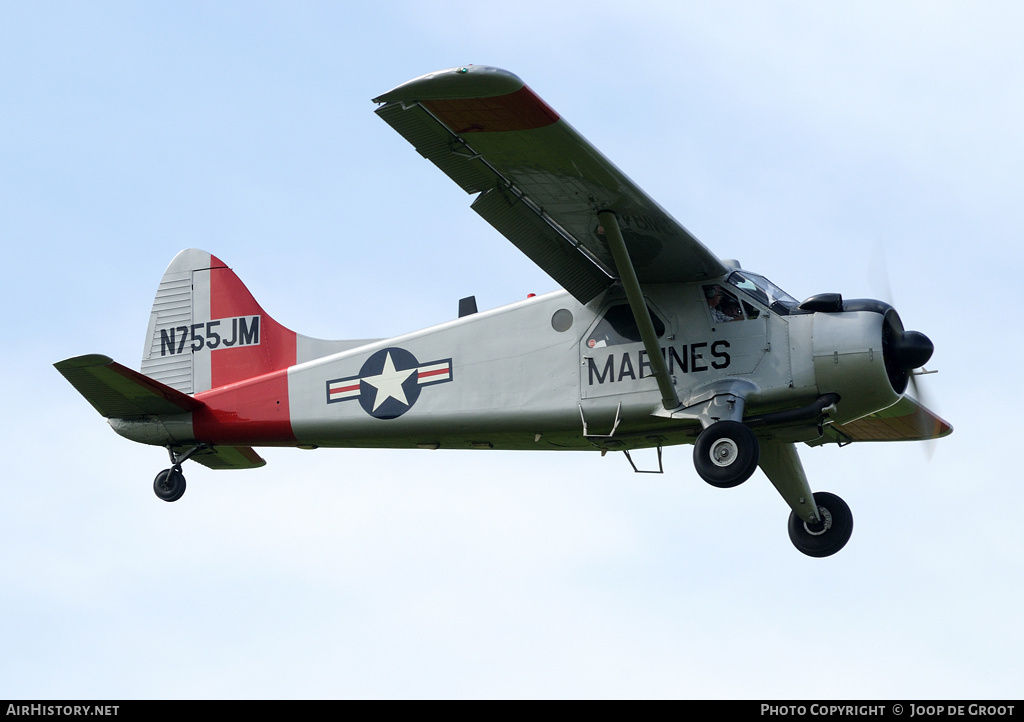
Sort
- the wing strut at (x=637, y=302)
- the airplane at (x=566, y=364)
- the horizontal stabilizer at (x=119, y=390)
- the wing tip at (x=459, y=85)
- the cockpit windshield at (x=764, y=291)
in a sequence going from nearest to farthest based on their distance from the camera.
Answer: the wing tip at (x=459, y=85)
the airplane at (x=566, y=364)
the wing strut at (x=637, y=302)
the cockpit windshield at (x=764, y=291)
the horizontal stabilizer at (x=119, y=390)

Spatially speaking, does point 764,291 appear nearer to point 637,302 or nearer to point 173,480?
point 637,302

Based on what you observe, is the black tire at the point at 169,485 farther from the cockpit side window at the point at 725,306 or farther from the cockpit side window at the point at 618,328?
the cockpit side window at the point at 725,306

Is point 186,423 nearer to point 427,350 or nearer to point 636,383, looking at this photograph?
point 427,350

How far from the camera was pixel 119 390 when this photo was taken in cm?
1430

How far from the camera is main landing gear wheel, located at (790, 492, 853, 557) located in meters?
14.5

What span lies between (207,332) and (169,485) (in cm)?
192

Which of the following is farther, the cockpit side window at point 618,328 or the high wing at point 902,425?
the high wing at point 902,425

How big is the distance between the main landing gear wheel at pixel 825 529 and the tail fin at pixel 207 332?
554cm

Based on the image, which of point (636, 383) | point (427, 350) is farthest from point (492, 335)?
point (636, 383)

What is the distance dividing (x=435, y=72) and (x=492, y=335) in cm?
365

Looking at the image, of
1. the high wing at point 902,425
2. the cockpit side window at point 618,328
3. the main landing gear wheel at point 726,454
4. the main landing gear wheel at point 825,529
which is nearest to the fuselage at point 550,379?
the cockpit side window at point 618,328

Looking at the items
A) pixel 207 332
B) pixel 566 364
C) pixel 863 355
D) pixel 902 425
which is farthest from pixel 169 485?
pixel 902 425

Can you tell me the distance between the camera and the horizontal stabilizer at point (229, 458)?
48.6ft
